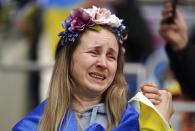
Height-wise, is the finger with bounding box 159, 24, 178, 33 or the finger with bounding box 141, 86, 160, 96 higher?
the finger with bounding box 159, 24, 178, 33

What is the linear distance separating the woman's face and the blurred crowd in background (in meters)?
2.34

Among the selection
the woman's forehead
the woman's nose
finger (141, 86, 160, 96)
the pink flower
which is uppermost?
the pink flower

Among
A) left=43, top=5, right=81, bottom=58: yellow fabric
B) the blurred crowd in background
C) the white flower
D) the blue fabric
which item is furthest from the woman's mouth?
left=43, top=5, right=81, bottom=58: yellow fabric

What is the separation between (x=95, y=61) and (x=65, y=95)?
1.02ft

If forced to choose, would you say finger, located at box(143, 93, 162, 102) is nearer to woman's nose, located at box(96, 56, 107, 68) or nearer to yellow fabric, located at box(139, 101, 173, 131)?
yellow fabric, located at box(139, 101, 173, 131)

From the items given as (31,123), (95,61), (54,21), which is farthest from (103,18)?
(54,21)

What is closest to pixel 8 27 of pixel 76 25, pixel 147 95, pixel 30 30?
pixel 30 30

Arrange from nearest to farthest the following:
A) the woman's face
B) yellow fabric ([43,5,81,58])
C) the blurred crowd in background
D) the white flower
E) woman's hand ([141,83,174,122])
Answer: woman's hand ([141,83,174,122]) < the woman's face < the white flower < the blurred crowd in background < yellow fabric ([43,5,81,58])

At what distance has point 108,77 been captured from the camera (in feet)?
9.88

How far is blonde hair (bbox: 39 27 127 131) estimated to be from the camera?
2.97 meters

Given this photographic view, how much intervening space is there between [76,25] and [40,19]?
284 cm

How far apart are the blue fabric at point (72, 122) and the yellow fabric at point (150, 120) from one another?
0.25 feet

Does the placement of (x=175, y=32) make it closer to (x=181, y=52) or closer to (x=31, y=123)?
(x=181, y=52)

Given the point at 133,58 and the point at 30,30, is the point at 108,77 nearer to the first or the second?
the point at 133,58
